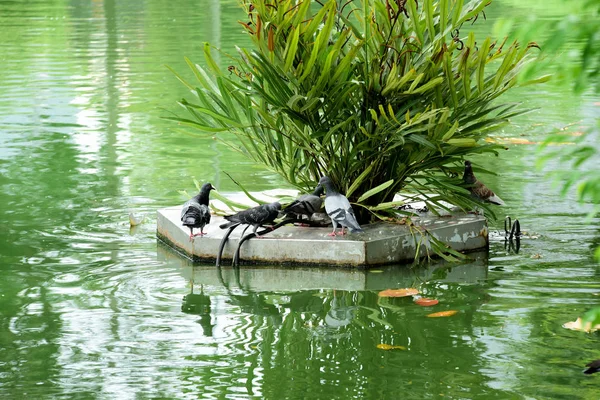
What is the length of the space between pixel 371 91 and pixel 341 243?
0.99 m

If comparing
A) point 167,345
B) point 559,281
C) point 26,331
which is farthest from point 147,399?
point 559,281

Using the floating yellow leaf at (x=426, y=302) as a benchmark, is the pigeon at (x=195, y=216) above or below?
above

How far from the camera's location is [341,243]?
6.90 m

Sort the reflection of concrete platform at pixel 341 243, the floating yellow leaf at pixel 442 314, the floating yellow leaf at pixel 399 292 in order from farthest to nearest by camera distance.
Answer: the reflection of concrete platform at pixel 341 243, the floating yellow leaf at pixel 399 292, the floating yellow leaf at pixel 442 314

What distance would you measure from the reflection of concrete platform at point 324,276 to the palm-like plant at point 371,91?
0.49 metres

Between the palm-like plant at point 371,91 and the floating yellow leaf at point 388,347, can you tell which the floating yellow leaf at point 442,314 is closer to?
the floating yellow leaf at point 388,347

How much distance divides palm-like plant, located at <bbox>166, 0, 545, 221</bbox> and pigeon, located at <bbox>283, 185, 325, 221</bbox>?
0.74ft

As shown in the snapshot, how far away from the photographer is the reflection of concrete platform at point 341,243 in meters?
6.91

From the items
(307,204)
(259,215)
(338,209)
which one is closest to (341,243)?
(338,209)

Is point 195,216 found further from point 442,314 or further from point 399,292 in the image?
point 442,314

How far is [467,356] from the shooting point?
5281 millimetres

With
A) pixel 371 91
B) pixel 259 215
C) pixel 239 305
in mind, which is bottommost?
pixel 239 305

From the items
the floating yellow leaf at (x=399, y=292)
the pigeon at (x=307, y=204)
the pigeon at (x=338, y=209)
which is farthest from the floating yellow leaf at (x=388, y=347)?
the pigeon at (x=307, y=204)

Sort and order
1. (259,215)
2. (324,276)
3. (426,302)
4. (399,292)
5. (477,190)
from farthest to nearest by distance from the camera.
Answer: (477,190), (259,215), (324,276), (399,292), (426,302)
